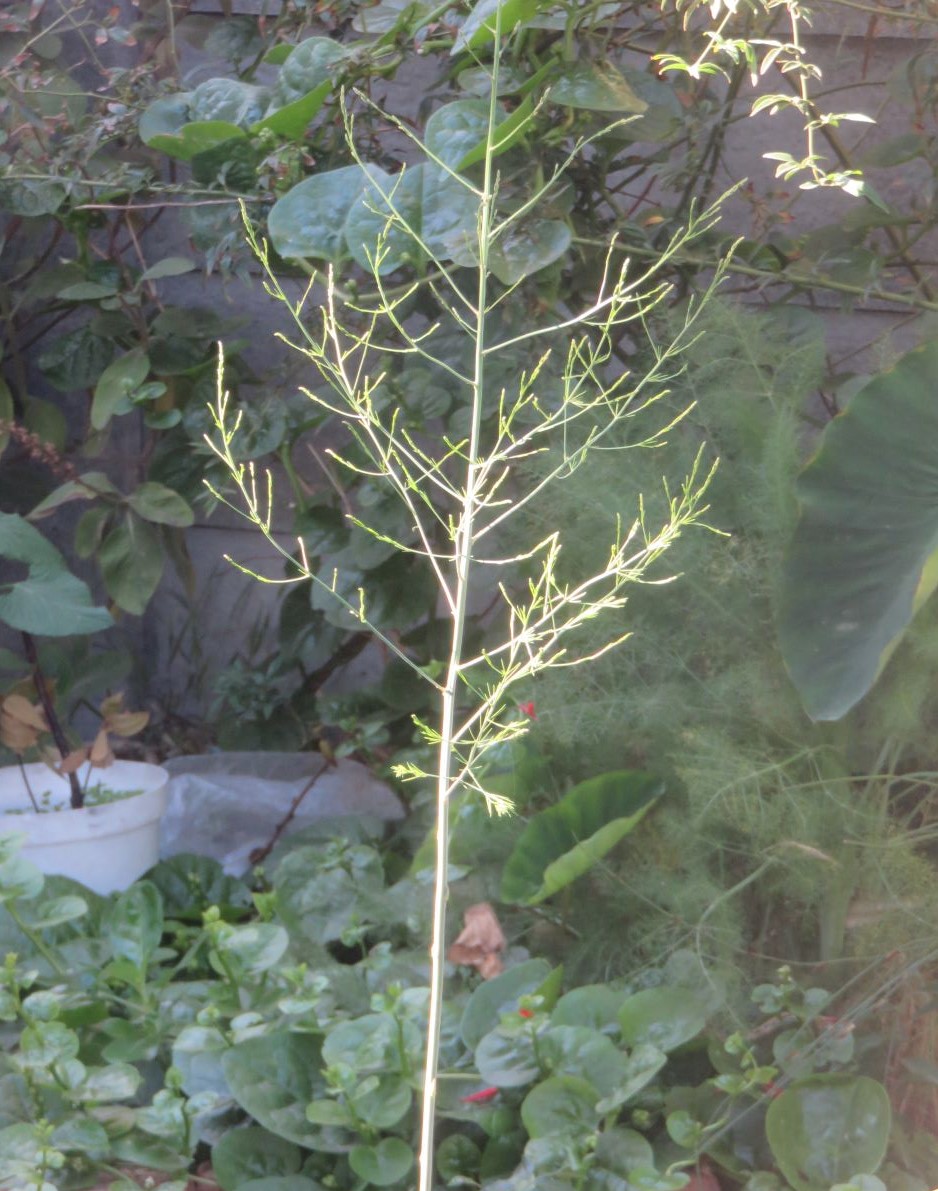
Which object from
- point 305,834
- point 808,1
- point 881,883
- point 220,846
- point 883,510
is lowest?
point 220,846

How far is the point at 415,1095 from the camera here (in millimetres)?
1218

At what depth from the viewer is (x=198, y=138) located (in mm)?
1602

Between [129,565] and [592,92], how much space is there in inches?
41.2

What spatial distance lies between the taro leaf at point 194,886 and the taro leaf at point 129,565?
1.31ft

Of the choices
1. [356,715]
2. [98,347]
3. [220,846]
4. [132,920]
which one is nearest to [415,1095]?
[132,920]

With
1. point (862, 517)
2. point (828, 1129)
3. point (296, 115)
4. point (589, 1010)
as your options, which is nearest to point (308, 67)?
point (296, 115)

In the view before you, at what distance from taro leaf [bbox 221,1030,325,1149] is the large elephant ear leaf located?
0.60 m

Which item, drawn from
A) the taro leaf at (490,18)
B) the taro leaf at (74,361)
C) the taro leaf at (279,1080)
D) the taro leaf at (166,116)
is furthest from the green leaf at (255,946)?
the taro leaf at (74,361)

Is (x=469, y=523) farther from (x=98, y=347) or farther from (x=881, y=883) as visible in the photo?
(x=98, y=347)

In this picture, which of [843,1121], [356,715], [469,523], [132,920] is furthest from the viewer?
[356,715]

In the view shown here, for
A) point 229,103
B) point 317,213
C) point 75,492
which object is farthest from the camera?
point 75,492

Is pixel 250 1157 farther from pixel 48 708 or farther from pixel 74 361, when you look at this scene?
pixel 74 361

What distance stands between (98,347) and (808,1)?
48.6 inches

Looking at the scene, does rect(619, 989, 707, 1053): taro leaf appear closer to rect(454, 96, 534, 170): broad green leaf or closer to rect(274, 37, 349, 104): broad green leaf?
rect(454, 96, 534, 170): broad green leaf
